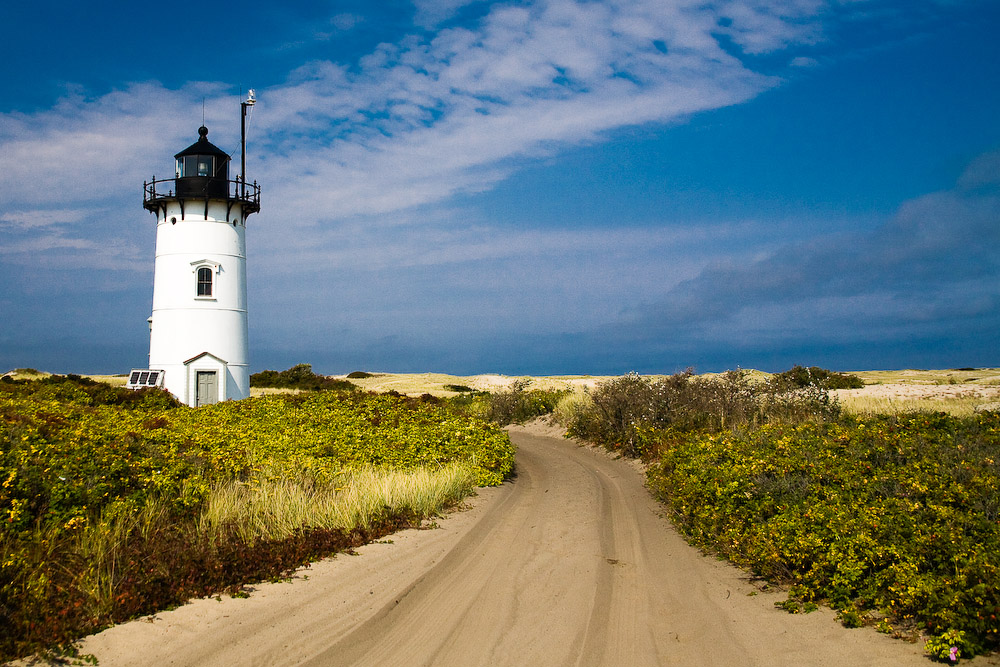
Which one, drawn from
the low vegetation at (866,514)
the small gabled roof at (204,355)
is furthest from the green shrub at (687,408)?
the small gabled roof at (204,355)

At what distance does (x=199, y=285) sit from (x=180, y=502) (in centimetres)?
2149

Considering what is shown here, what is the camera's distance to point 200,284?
2802 cm

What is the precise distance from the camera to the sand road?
560cm

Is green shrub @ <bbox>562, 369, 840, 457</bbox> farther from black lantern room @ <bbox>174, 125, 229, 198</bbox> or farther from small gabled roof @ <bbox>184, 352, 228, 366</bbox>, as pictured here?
black lantern room @ <bbox>174, 125, 229, 198</bbox>

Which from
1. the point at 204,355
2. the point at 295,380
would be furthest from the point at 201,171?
the point at 295,380

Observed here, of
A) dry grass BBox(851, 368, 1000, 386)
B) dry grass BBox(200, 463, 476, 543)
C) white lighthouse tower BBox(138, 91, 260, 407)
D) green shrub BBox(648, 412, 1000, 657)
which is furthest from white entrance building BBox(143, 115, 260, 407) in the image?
dry grass BBox(851, 368, 1000, 386)

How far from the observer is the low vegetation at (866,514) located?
17.9 feet

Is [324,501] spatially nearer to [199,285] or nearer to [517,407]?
[517,407]

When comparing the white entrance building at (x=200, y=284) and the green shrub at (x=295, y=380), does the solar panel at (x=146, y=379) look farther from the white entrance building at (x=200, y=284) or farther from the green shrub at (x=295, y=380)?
the green shrub at (x=295, y=380)

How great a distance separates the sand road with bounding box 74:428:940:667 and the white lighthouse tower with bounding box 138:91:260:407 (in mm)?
20830

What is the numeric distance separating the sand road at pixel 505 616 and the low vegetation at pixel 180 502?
33cm

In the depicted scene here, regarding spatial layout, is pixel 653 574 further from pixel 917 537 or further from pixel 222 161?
pixel 222 161

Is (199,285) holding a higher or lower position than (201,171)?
lower

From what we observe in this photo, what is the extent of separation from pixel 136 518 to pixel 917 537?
7.89 meters
